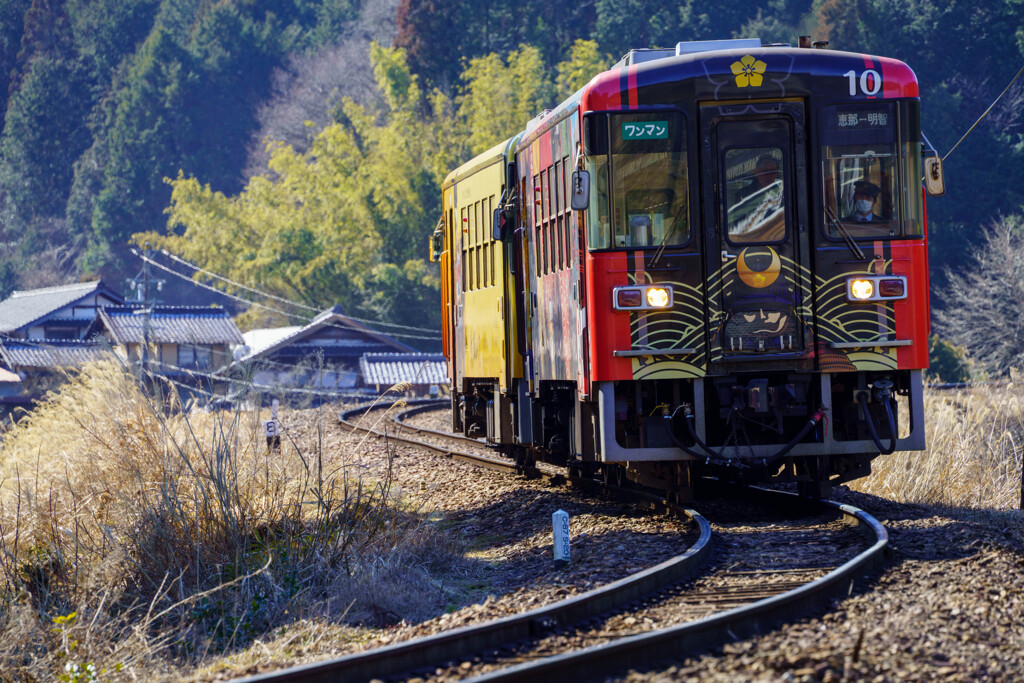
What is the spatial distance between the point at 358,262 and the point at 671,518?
4249cm

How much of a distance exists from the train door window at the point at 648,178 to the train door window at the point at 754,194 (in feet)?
1.14

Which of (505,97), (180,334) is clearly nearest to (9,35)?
(505,97)

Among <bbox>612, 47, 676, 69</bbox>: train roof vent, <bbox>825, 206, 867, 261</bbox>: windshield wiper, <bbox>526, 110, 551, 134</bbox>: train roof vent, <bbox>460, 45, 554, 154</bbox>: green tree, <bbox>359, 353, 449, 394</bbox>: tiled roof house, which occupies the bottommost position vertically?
<bbox>359, 353, 449, 394</bbox>: tiled roof house

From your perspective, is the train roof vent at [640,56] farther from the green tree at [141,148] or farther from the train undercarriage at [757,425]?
the green tree at [141,148]

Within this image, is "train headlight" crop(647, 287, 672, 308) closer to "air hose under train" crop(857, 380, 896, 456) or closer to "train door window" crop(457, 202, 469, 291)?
"air hose under train" crop(857, 380, 896, 456)

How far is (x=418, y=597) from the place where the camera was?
740cm

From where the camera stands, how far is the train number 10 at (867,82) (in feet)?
28.9

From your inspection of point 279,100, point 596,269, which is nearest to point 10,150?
point 279,100

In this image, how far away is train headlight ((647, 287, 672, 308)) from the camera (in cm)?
877

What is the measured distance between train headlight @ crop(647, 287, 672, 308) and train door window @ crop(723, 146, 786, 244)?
0.61 m

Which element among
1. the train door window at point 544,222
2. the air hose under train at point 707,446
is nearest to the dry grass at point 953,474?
the air hose under train at point 707,446

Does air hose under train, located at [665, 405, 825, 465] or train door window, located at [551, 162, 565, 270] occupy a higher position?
train door window, located at [551, 162, 565, 270]

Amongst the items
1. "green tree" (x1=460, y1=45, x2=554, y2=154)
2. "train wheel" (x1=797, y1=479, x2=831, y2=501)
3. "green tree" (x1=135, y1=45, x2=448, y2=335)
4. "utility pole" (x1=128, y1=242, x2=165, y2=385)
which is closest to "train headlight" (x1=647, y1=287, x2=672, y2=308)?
"train wheel" (x1=797, y1=479, x2=831, y2=501)

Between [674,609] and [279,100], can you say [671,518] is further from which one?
[279,100]
